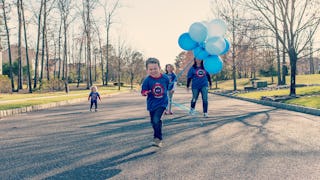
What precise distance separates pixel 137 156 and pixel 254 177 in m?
1.90

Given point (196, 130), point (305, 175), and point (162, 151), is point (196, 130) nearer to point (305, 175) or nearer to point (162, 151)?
point (162, 151)

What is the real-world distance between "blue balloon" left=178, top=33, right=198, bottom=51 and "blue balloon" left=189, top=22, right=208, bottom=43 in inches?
14.0

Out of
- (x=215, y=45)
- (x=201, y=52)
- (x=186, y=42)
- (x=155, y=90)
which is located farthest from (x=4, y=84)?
(x=155, y=90)

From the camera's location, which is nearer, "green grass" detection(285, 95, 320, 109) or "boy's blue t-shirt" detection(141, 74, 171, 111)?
"boy's blue t-shirt" detection(141, 74, 171, 111)

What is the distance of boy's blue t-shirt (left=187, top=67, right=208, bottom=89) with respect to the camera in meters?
9.95

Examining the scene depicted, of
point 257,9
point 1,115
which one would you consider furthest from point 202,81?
point 257,9

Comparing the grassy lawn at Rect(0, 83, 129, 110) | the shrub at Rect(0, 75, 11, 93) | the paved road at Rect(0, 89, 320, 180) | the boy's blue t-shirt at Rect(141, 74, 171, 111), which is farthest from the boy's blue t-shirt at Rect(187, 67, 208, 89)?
the shrub at Rect(0, 75, 11, 93)

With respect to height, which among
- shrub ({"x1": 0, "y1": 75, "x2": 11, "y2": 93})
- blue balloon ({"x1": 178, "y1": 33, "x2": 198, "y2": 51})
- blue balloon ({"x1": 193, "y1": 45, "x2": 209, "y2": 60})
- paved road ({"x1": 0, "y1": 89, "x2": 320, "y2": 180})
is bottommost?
paved road ({"x1": 0, "y1": 89, "x2": 320, "y2": 180})

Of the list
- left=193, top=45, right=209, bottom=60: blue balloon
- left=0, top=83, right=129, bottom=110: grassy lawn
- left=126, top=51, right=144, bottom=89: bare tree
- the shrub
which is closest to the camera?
left=193, top=45, right=209, bottom=60: blue balloon

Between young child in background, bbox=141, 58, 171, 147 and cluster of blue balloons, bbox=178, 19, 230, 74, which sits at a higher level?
cluster of blue balloons, bbox=178, 19, 230, 74

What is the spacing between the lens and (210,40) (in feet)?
25.6

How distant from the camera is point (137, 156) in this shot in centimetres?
507

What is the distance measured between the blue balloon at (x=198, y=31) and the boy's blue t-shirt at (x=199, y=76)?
203cm

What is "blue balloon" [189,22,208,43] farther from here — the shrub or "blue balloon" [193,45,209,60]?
the shrub
